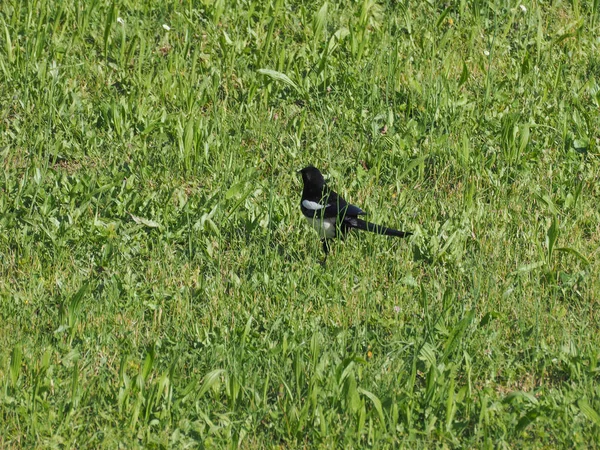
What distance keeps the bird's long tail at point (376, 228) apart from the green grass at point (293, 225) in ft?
0.41

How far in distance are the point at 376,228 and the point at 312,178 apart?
544 millimetres

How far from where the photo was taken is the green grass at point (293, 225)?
4.36 m

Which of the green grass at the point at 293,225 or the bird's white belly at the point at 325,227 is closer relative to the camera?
the green grass at the point at 293,225

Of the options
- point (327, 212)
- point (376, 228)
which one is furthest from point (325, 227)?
point (376, 228)

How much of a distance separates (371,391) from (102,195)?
2.38 metres

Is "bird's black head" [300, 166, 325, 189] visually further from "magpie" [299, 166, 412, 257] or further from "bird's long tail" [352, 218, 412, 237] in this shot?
"bird's long tail" [352, 218, 412, 237]

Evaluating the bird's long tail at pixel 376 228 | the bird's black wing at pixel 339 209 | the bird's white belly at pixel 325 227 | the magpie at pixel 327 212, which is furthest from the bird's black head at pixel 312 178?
the bird's long tail at pixel 376 228

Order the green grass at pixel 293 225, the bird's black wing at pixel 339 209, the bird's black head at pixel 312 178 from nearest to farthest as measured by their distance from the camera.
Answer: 1. the green grass at pixel 293 225
2. the bird's black wing at pixel 339 209
3. the bird's black head at pixel 312 178

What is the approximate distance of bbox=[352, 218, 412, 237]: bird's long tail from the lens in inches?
214

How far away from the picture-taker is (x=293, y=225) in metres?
5.94

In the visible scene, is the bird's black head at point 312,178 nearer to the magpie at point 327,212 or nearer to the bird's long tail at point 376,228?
the magpie at point 327,212

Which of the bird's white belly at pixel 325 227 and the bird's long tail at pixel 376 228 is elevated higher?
the bird's long tail at pixel 376 228

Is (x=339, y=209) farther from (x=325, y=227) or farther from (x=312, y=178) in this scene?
(x=312, y=178)

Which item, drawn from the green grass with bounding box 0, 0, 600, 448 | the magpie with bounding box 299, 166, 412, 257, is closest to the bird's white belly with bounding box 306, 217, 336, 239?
the magpie with bounding box 299, 166, 412, 257
